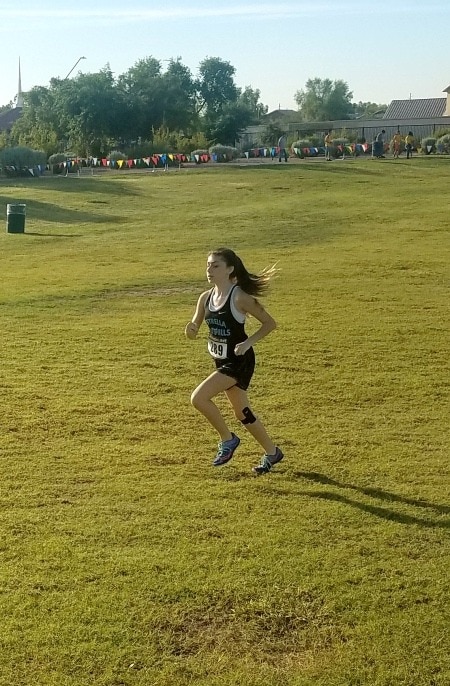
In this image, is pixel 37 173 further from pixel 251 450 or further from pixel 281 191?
pixel 251 450

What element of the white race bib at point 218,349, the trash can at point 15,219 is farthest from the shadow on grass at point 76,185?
the white race bib at point 218,349

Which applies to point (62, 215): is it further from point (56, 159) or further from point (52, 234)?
point (56, 159)

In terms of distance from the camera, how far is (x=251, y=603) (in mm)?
4715

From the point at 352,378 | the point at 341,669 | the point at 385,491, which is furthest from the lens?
the point at 352,378

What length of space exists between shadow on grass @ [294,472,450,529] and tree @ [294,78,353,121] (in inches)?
5287

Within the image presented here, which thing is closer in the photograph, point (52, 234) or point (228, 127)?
point (52, 234)

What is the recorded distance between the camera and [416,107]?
338 ft

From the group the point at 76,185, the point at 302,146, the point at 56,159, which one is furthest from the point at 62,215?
the point at 302,146

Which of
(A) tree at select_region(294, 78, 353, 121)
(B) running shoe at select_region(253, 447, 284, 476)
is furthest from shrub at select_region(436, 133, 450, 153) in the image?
(A) tree at select_region(294, 78, 353, 121)

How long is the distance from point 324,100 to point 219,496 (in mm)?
152876

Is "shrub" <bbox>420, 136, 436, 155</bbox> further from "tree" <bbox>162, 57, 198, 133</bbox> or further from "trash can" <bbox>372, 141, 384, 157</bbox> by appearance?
"tree" <bbox>162, 57, 198, 133</bbox>

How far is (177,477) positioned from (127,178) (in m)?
34.2

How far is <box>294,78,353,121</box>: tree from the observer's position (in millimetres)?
142988

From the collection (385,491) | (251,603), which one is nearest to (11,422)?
(385,491)
